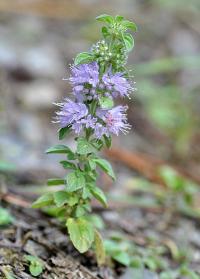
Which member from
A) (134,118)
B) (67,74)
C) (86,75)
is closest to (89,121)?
(86,75)

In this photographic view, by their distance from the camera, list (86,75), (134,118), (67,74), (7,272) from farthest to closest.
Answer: (67,74), (134,118), (86,75), (7,272)

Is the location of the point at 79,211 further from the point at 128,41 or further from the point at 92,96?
the point at 128,41

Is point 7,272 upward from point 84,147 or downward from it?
downward

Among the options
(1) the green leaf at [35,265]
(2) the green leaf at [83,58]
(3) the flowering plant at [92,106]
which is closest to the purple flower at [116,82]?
(3) the flowering plant at [92,106]

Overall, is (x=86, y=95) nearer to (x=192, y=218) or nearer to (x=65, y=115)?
(x=65, y=115)

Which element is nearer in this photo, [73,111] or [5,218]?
[73,111]

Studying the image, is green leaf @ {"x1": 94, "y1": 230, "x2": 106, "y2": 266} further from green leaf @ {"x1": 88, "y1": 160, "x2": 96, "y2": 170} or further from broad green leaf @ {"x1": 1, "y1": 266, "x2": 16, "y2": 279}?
broad green leaf @ {"x1": 1, "y1": 266, "x2": 16, "y2": 279}

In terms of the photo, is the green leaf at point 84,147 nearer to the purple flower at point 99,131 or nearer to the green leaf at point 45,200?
the purple flower at point 99,131
